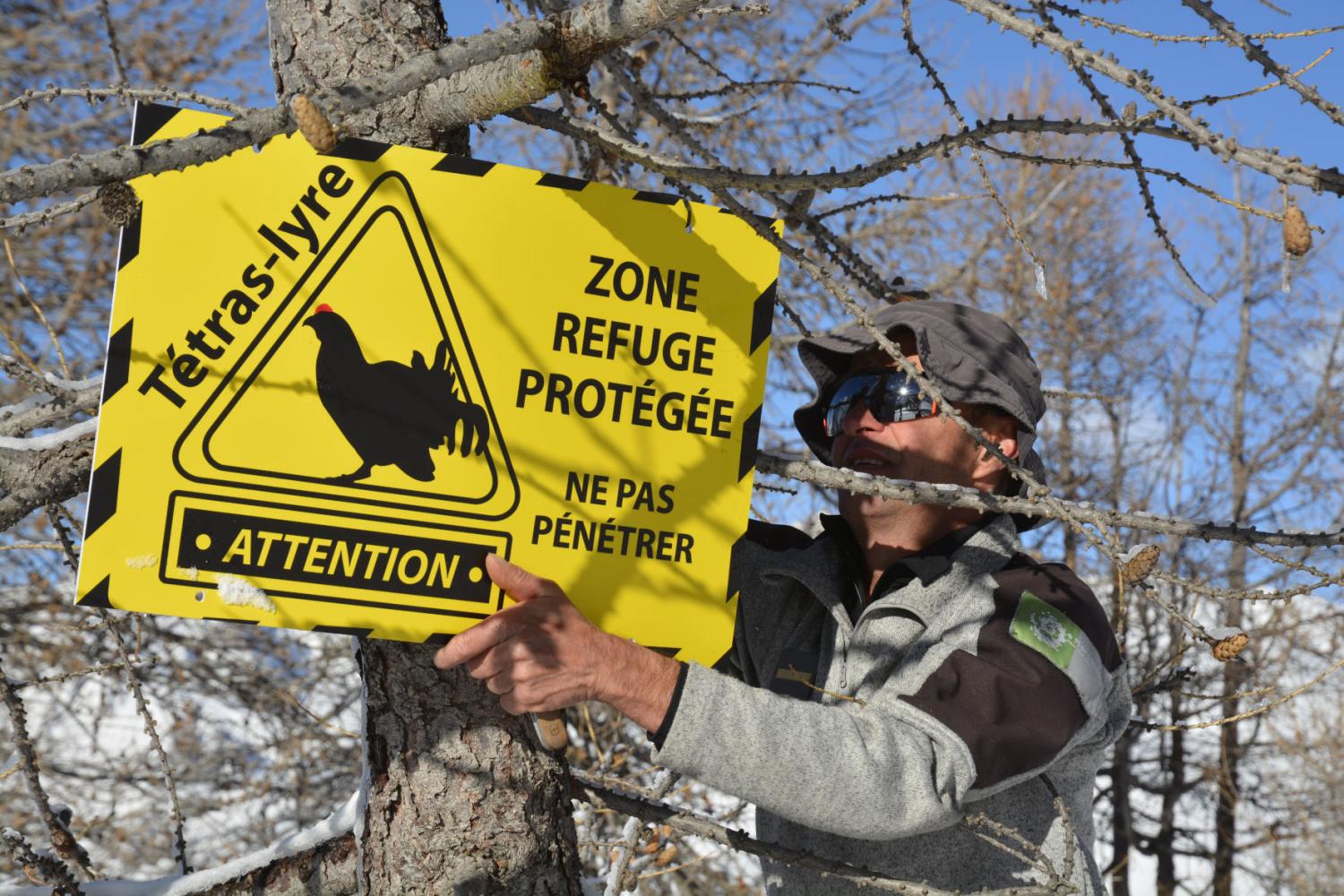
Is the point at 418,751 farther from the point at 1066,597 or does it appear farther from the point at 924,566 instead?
the point at 1066,597

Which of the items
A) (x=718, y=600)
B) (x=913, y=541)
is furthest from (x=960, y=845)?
(x=718, y=600)

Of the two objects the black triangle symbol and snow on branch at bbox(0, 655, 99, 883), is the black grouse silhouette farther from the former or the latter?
snow on branch at bbox(0, 655, 99, 883)

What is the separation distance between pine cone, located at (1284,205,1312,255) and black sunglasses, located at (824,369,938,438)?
40.6 inches

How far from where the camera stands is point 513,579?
1475 millimetres

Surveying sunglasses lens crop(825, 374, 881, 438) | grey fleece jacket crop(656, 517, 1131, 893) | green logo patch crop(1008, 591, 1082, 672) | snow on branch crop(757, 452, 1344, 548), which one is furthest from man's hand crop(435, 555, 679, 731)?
sunglasses lens crop(825, 374, 881, 438)

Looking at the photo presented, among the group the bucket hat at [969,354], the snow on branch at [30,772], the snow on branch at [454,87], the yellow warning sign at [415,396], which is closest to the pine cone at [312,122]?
the snow on branch at [454,87]

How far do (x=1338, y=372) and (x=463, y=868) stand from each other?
1685 cm

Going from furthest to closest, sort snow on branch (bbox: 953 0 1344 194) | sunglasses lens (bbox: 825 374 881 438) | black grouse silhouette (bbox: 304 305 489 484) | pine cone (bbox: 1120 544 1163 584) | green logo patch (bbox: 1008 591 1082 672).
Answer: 1. sunglasses lens (bbox: 825 374 881 438)
2. green logo patch (bbox: 1008 591 1082 672)
3. black grouse silhouette (bbox: 304 305 489 484)
4. pine cone (bbox: 1120 544 1163 584)
5. snow on branch (bbox: 953 0 1344 194)

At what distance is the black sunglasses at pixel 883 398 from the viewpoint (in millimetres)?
2297

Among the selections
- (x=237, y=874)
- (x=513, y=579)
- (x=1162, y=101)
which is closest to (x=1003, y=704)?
(x=513, y=579)

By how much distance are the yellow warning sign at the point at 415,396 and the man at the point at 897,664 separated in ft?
0.31

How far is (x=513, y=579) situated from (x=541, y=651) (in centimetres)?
11

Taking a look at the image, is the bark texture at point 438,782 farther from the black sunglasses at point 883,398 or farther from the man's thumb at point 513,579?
the black sunglasses at point 883,398

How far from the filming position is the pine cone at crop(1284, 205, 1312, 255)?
1209 mm
